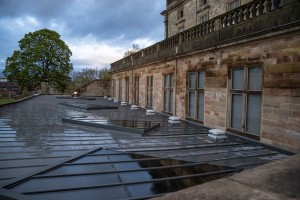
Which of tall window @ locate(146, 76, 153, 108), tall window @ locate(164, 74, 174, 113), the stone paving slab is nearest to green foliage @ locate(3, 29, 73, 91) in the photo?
tall window @ locate(146, 76, 153, 108)

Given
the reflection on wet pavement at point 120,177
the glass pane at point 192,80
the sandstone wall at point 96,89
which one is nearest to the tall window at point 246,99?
the glass pane at point 192,80

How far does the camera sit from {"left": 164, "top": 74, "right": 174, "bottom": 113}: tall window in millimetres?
12312

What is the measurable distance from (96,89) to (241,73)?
2502cm

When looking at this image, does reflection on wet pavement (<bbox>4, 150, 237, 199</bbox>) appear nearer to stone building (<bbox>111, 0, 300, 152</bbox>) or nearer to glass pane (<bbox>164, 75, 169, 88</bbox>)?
stone building (<bbox>111, 0, 300, 152</bbox>)

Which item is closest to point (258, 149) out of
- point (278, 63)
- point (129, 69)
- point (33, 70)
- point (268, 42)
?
point (278, 63)

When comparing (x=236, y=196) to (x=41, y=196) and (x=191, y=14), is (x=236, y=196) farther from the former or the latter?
(x=191, y=14)

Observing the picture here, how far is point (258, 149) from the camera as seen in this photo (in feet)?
19.8

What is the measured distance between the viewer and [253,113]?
22.6 ft

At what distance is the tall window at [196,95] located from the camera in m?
9.55

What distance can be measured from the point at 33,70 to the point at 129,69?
68.5 feet

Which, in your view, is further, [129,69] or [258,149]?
[129,69]

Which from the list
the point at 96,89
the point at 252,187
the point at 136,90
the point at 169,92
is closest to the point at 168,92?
the point at 169,92

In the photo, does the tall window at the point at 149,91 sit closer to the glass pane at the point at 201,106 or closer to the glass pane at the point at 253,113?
the glass pane at the point at 201,106

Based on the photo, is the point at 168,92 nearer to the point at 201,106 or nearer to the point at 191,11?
the point at 201,106
